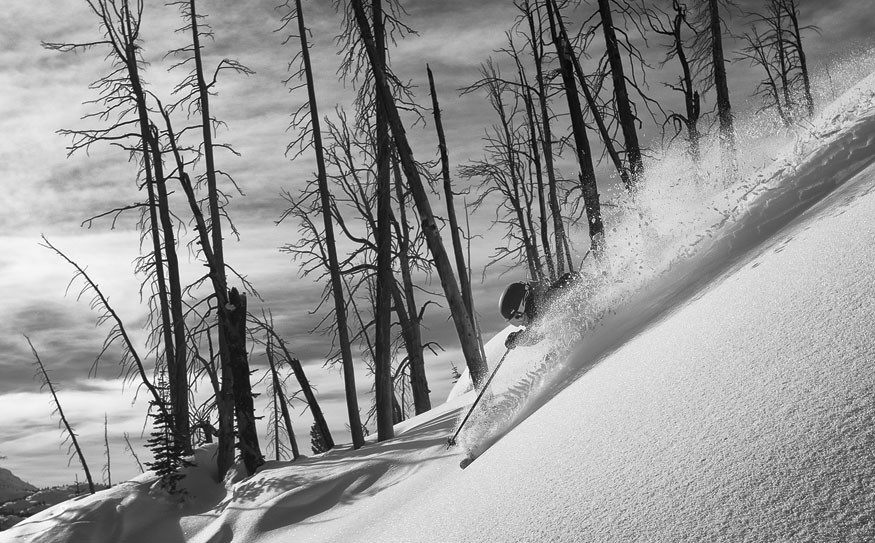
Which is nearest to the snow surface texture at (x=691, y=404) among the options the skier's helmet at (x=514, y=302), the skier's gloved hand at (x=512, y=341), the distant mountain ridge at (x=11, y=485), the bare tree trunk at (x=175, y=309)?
the skier's gloved hand at (x=512, y=341)

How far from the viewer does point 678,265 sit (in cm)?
641

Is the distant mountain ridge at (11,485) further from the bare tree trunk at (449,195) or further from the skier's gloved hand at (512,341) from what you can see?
the skier's gloved hand at (512,341)

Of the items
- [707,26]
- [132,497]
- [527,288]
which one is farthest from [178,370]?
[707,26]

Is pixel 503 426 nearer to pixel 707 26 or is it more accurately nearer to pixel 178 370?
pixel 178 370

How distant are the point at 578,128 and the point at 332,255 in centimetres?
552

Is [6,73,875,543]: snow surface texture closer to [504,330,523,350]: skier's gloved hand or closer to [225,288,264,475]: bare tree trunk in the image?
[504,330,523,350]: skier's gloved hand

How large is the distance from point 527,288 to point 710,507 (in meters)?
5.84

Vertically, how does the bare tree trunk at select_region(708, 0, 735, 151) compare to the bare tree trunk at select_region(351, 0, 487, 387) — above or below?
above

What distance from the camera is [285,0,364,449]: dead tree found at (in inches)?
491

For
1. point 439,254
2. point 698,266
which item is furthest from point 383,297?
point 698,266

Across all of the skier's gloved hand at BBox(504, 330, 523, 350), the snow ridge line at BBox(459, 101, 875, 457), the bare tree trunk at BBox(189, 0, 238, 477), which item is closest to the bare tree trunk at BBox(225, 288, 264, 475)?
the bare tree trunk at BBox(189, 0, 238, 477)

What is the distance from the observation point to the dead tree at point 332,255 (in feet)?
40.9

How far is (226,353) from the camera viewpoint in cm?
1217

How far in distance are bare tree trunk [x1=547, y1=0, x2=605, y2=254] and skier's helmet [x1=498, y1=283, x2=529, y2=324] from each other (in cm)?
402
